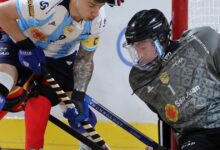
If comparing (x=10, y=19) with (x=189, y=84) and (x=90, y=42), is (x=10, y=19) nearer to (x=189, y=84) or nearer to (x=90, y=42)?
(x=90, y=42)

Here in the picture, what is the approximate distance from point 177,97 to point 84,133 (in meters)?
0.53

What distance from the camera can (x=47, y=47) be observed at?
6.14ft

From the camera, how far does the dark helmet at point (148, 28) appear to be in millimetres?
1555

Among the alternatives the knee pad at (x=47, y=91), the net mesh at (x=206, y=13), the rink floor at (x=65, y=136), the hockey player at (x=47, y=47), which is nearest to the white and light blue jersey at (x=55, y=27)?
the hockey player at (x=47, y=47)

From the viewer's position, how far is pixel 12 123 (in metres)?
2.52

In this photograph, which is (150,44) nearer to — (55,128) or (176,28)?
(176,28)

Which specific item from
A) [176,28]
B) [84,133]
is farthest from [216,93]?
[84,133]

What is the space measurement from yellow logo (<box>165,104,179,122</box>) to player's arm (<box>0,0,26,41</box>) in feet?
1.82

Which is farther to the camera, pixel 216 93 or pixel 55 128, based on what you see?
pixel 55 128

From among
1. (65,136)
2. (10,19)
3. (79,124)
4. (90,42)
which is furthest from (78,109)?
(65,136)

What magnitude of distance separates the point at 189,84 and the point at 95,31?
0.46m

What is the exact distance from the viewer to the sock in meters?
1.75

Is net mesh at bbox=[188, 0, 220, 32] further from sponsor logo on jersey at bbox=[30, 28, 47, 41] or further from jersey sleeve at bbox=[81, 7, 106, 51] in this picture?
sponsor logo on jersey at bbox=[30, 28, 47, 41]

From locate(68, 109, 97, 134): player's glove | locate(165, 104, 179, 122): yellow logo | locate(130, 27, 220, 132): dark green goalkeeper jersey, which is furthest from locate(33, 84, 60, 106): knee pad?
locate(165, 104, 179, 122): yellow logo
